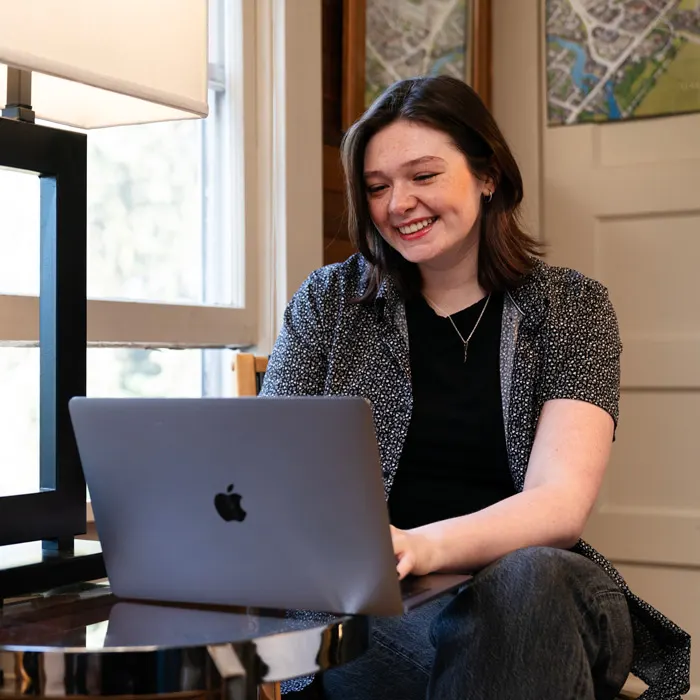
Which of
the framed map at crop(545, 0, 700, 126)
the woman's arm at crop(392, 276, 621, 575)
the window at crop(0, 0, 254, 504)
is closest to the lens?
the woman's arm at crop(392, 276, 621, 575)

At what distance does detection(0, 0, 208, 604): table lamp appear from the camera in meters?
1.12

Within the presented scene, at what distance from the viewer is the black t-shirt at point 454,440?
145cm

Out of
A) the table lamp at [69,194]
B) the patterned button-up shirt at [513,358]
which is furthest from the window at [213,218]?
the table lamp at [69,194]

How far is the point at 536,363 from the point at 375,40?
3.75 feet

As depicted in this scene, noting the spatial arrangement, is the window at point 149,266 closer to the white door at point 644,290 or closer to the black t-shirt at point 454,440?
the black t-shirt at point 454,440

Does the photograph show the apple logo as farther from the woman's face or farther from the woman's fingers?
the woman's face

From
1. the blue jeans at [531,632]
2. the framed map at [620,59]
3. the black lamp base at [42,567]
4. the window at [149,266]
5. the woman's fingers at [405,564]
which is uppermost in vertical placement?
the framed map at [620,59]

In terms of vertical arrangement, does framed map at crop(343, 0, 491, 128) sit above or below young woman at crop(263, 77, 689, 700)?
above

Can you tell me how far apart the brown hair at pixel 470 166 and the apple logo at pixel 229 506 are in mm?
691

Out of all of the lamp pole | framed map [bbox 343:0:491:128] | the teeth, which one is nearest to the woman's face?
the teeth

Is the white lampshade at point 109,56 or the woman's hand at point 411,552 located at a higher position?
the white lampshade at point 109,56

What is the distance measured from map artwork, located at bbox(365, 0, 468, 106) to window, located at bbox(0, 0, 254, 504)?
411 millimetres

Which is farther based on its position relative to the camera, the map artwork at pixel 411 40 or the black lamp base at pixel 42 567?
the map artwork at pixel 411 40

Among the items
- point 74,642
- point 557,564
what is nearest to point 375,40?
point 557,564
